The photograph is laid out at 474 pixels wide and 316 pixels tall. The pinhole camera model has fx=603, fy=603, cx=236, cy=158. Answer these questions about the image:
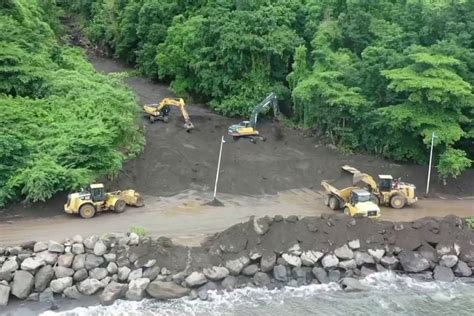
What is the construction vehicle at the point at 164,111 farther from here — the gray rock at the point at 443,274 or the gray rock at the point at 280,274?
the gray rock at the point at 443,274

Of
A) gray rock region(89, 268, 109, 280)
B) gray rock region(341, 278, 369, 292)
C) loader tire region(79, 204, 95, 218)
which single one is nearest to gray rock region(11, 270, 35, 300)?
gray rock region(89, 268, 109, 280)

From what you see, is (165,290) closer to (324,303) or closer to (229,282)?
(229,282)

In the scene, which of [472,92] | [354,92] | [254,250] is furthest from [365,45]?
[254,250]

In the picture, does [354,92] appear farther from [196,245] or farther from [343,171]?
[196,245]

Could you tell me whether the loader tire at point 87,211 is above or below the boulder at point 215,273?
above

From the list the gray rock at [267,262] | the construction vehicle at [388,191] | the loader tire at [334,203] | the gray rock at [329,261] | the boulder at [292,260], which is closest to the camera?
the gray rock at [267,262]

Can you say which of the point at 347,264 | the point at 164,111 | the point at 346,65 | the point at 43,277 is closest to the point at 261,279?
the point at 347,264

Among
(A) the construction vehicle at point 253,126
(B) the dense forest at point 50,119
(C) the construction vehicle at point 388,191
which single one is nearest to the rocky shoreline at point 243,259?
(C) the construction vehicle at point 388,191
